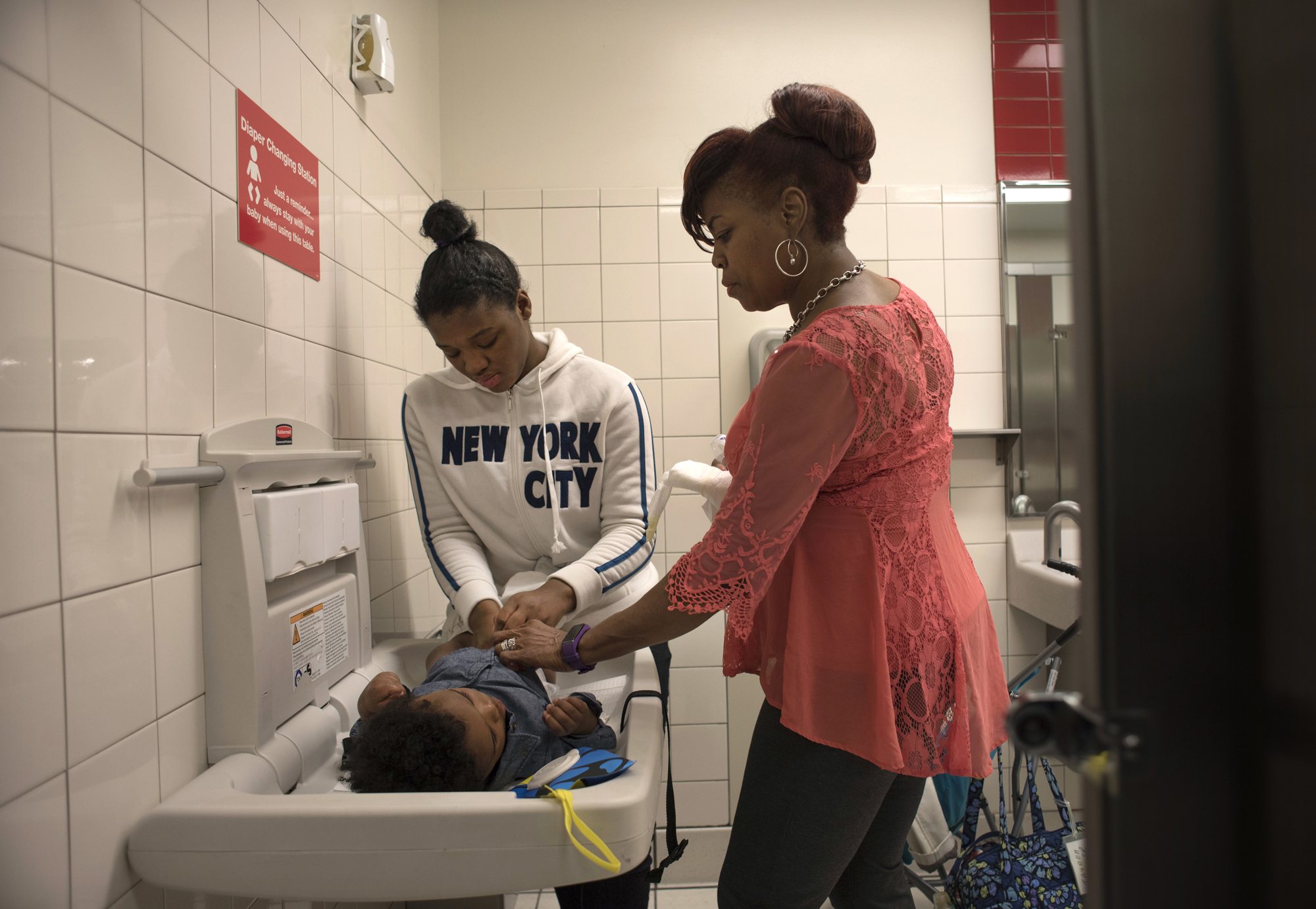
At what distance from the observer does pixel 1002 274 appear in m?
2.60

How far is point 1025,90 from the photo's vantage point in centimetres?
262

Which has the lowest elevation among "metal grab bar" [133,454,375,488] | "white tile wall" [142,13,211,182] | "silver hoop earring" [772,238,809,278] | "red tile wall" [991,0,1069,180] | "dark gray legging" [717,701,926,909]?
"dark gray legging" [717,701,926,909]

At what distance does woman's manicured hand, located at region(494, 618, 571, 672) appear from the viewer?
119 cm

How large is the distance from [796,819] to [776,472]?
17.3 inches

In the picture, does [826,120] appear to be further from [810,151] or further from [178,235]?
[178,235]

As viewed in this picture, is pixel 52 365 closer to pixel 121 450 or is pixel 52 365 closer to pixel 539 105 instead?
pixel 121 450

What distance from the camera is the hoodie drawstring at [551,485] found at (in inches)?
60.2

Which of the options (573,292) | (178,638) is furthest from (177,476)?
(573,292)

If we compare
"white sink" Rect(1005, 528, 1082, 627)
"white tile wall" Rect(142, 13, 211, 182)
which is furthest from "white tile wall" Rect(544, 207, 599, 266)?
"white sink" Rect(1005, 528, 1082, 627)

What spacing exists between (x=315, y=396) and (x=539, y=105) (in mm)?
1524

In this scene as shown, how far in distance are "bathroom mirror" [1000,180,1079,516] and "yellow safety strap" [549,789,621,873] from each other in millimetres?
2091

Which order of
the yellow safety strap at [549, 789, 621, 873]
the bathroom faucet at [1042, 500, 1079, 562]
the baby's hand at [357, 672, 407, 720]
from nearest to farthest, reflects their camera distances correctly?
the yellow safety strap at [549, 789, 621, 873], the baby's hand at [357, 672, 407, 720], the bathroom faucet at [1042, 500, 1079, 562]

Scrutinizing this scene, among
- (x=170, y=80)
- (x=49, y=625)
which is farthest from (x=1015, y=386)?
(x=49, y=625)

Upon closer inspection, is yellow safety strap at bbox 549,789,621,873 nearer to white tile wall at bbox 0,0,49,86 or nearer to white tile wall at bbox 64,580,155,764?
white tile wall at bbox 64,580,155,764
